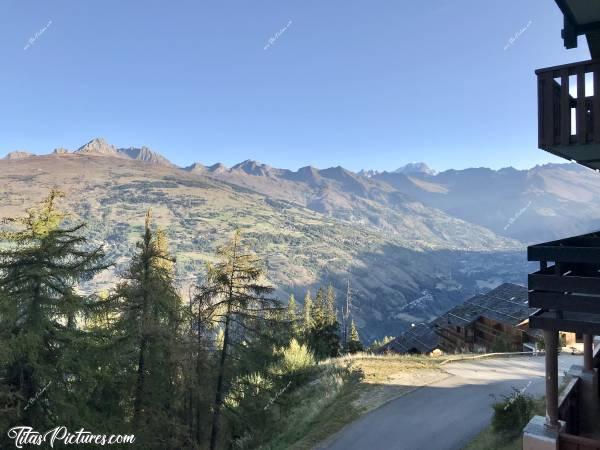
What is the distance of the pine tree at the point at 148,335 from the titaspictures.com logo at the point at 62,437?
1.68m

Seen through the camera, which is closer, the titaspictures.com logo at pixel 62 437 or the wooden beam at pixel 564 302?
the wooden beam at pixel 564 302

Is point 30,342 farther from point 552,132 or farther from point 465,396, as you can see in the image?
point 465,396

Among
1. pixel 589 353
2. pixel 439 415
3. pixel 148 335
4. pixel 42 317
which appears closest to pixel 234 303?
pixel 148 335

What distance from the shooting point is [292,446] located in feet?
47.5

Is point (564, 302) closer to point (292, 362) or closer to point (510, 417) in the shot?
point (510, 417)

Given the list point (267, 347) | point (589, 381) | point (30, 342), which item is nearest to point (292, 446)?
point (267, 347)

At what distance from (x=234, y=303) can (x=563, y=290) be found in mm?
15541

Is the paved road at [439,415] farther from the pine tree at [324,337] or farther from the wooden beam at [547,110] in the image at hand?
the pine tree at [324,337]

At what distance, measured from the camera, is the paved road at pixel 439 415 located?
13.3 metres

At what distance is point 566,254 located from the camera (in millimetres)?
5062

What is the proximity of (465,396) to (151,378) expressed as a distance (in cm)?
1322

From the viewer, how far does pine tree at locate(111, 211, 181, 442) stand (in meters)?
15.6

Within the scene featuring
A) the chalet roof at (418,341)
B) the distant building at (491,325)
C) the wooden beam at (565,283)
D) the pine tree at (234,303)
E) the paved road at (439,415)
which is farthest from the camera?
the chalet roof at (418,341)

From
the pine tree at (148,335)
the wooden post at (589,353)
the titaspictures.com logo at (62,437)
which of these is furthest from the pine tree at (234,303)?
the wooden post at (589,353)
